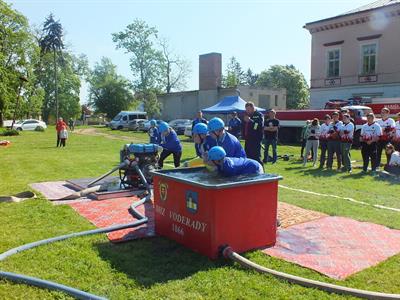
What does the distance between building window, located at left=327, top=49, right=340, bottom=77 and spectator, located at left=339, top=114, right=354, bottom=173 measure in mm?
23528

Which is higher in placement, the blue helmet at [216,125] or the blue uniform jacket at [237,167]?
the blue helmet at [216,125]

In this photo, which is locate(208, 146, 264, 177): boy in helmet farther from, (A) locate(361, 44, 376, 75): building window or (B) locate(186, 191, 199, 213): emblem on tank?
(A) locate(361, 44, 376, 75): building window

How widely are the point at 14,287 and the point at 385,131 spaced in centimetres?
1094

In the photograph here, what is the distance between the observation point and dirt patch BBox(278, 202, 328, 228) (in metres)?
6.87

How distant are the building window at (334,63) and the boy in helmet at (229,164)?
103 feet

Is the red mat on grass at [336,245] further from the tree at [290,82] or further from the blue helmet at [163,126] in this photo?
the tree at [290,82]

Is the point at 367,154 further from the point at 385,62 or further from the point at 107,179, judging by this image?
the point at 385,62

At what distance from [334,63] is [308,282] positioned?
33339 mm

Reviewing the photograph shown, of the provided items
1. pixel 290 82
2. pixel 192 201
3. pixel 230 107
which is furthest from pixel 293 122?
pixel 290 82

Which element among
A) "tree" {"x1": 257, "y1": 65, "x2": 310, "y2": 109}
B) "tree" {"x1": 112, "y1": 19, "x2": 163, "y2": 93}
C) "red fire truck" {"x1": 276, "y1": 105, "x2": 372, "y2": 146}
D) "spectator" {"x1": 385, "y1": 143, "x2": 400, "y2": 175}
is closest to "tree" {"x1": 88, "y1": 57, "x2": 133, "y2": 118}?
"tree" {"x1": 112, "y1": 19, "x2": 163, "y2": 93}

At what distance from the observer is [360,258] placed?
5.18 metres

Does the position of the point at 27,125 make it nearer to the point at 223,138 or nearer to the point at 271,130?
the point at 271,130

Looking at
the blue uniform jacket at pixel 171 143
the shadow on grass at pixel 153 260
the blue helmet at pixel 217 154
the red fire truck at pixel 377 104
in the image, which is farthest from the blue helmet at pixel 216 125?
the red fire truck at pixel 377 104

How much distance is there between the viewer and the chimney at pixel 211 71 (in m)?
51.3
